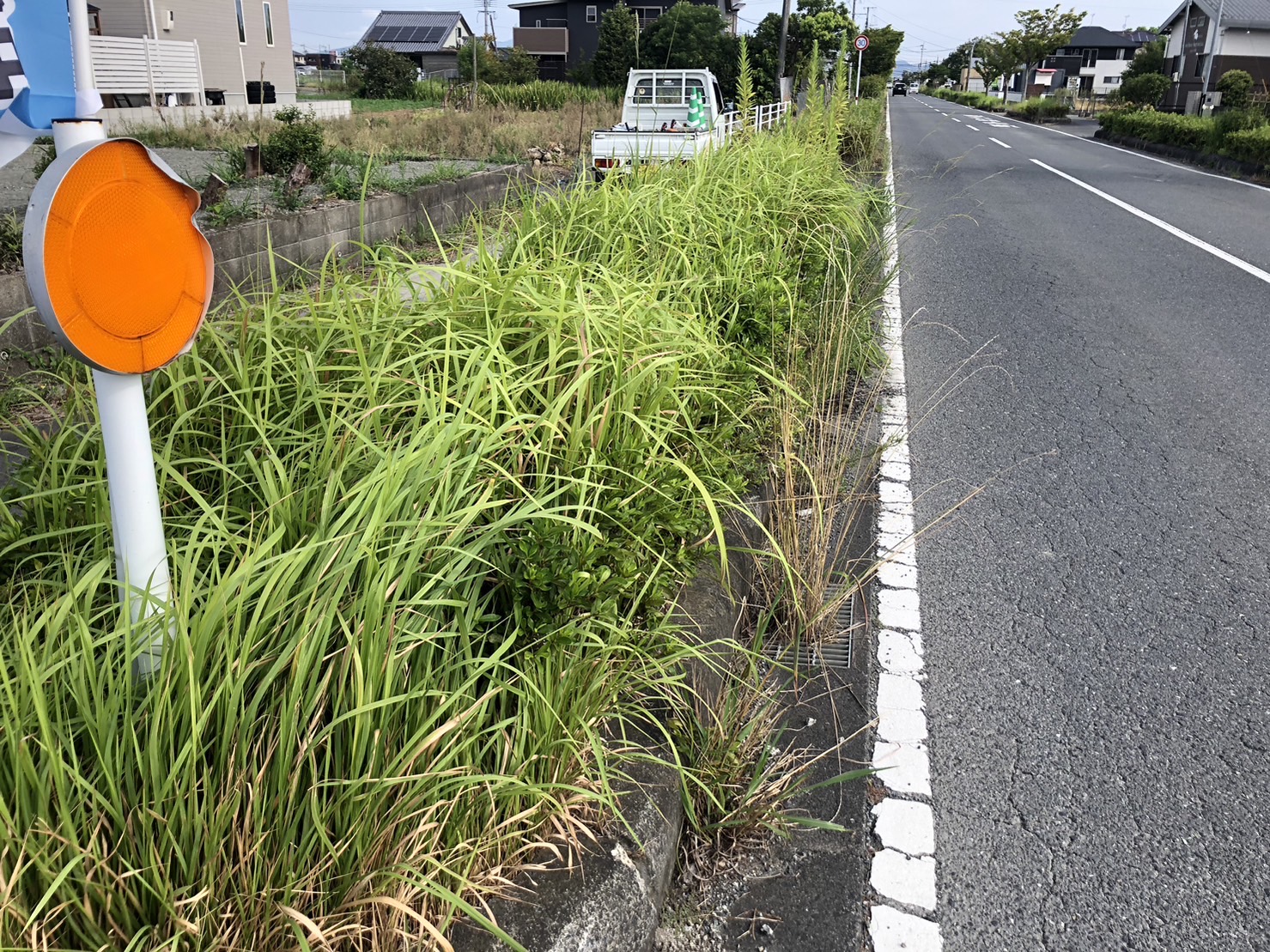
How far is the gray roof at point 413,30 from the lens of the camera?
7931 centimetres

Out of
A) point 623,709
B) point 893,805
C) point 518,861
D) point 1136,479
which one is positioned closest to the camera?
point 518,861

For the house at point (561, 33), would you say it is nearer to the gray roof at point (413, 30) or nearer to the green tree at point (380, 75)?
the green tree at point (380, 75)

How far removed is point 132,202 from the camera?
1497 mm

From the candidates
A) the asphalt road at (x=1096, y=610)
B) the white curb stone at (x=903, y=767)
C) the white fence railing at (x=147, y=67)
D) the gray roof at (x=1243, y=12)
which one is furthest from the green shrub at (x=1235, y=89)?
the white curb stone at (x=903, y=767)

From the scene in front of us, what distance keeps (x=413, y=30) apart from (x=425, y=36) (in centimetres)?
203

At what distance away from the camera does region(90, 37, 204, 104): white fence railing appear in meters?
20.1

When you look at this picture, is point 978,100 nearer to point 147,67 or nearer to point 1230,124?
point 1230,124

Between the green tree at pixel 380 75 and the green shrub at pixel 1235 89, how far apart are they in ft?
118

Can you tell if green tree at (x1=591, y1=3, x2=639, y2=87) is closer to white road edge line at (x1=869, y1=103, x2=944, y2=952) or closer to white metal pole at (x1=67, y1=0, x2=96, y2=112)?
white road edge line at (x1=869, y1=103, x2=944, y2=952)

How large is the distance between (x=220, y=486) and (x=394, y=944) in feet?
4.43

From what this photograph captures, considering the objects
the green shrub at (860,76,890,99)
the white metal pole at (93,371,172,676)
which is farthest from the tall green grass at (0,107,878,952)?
the green shrub at (860,76,890,99)

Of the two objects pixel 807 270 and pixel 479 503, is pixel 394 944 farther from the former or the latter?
pixel 807 270

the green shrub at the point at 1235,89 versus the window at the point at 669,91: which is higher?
the green shrub at the point at 1235,89

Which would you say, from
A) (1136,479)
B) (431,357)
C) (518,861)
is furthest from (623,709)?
(1136,479)
